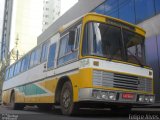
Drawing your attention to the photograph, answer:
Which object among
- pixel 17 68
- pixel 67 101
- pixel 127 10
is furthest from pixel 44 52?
pixel 127 10

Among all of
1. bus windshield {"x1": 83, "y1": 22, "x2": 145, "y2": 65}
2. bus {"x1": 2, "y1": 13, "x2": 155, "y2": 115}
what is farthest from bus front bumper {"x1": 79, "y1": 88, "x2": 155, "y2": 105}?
bus windshield {"x1": 83, "y1": 22, "x2": 145, "y2": 65}

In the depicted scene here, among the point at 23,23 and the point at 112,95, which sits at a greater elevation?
the point at 23,23

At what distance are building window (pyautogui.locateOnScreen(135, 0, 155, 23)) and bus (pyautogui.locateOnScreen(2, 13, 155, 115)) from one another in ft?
30.5

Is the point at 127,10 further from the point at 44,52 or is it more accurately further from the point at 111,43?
the point at 111,43

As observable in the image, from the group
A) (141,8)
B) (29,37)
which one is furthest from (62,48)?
(29,37)

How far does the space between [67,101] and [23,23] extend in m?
84.7

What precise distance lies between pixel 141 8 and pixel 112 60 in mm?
12388

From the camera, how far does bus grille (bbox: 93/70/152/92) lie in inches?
376

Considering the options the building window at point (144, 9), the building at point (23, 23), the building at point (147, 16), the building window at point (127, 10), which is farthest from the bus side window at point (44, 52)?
the building at point (23, 23)

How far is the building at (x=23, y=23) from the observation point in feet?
297

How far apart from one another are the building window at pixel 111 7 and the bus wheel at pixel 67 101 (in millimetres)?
15095

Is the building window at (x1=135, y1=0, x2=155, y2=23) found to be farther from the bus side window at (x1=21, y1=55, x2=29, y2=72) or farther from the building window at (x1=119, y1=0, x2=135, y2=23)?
the bus side window at (x1=21, y1=55, x2=29, y2=72)

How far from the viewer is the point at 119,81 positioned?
9.91 metres

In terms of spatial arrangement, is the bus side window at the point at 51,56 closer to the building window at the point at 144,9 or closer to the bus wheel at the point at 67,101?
the bus wheel at the point at 67,101
